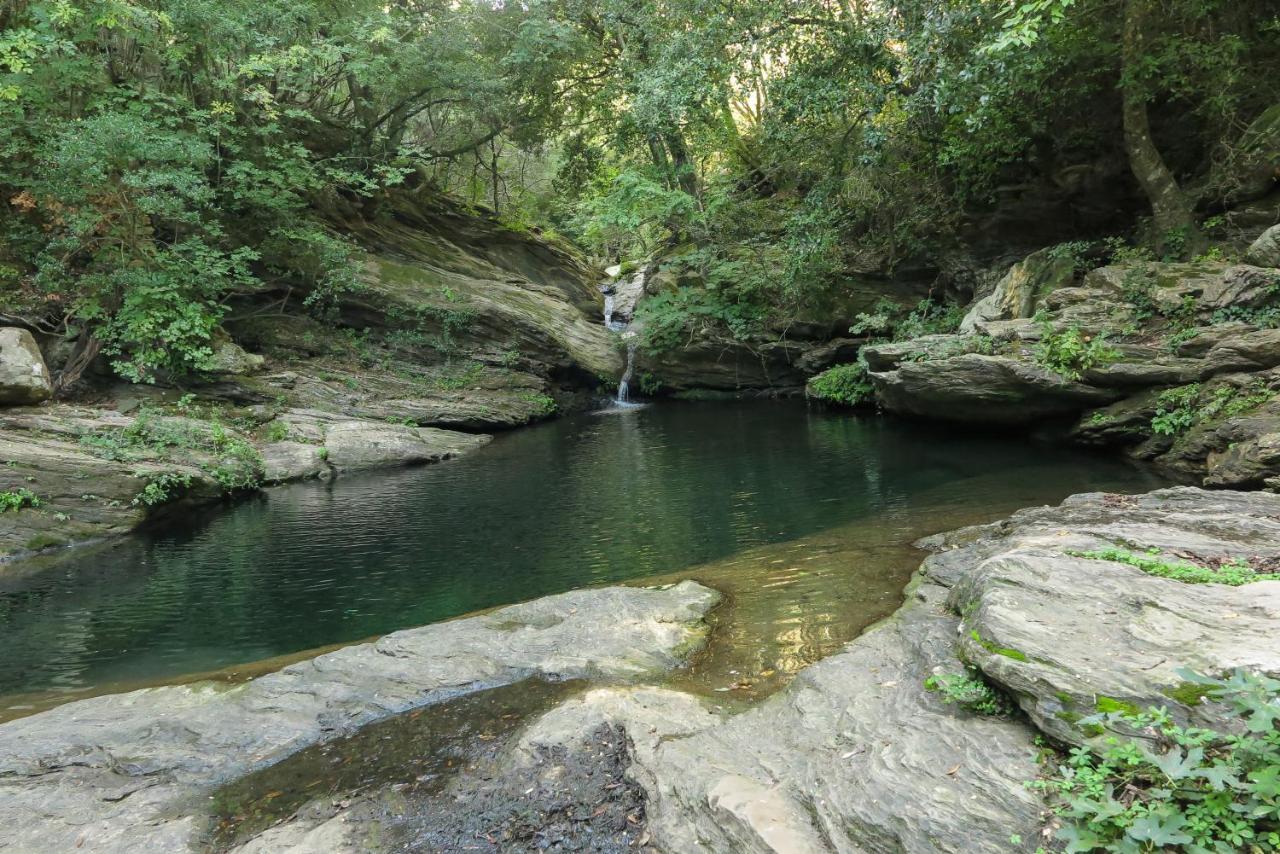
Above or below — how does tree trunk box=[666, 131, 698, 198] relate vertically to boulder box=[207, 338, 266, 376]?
above

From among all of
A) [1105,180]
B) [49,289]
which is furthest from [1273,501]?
[49,289]

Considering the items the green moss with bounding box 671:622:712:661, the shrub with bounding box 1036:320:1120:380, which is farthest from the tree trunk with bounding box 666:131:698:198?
the green moss with bounding box 671:622:712:661

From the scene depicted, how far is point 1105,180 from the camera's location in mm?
16500

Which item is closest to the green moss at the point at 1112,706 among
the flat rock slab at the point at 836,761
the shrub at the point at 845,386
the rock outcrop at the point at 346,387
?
the flat rock slab at the point at 836,761

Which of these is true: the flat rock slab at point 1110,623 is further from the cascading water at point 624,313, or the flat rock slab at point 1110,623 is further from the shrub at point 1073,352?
the cascading water at point 624,313

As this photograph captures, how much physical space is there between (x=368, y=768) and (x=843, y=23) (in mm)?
16950

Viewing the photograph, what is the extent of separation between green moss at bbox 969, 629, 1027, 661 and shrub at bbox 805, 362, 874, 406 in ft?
55.4

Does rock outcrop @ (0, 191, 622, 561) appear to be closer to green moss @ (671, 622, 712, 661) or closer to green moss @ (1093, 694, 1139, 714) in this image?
green moss @ (671, 622, 712, 661)

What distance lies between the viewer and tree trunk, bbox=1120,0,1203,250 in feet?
43.1

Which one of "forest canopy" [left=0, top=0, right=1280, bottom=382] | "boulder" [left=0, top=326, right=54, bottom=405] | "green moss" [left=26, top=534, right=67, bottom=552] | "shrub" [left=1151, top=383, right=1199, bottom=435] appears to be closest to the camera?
"shrub" [left=1151, top=383, right=1199, bottom=435]

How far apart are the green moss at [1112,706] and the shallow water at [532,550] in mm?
2432

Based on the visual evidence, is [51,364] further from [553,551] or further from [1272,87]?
[1272,87]

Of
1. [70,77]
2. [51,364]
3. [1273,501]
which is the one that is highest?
[70,77]

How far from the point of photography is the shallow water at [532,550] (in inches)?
282
